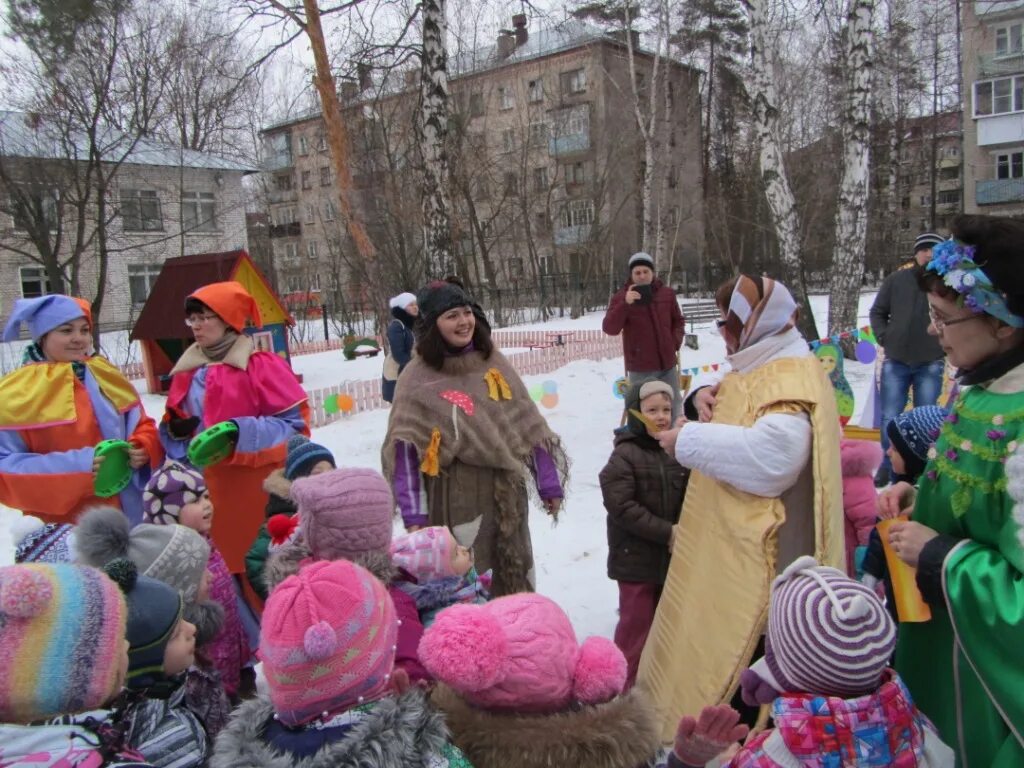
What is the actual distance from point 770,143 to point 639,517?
9.42 meters

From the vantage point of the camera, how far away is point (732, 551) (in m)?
2.50

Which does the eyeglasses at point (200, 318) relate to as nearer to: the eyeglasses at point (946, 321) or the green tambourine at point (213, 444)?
the green tambourine at point (213, 444)

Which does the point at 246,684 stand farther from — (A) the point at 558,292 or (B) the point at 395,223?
(A) the point at 558,292

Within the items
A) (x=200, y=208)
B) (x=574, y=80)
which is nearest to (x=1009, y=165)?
(x=574, y=80)

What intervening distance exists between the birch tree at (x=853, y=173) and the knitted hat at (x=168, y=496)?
10792mm

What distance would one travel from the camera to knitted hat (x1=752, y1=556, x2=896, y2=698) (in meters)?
1.53

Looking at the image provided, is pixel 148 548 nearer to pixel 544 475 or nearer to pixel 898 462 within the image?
pixel 544 475

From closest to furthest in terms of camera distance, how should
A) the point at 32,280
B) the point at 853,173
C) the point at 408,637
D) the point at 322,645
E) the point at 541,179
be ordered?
the point at 322,645
the point at 408,637
the point at 853,173
the point at 32,280
the point at 541,179

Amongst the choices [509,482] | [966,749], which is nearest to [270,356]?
[509,482]

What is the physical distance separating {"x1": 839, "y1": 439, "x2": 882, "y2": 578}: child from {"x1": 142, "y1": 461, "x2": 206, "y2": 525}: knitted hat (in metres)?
2.84

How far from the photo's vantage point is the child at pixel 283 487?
2.96 meters

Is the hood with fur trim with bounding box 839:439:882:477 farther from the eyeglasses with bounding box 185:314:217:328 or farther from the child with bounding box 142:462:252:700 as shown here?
the eyeglasses with bounding box 185:314:217:328

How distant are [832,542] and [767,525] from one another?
0.20m

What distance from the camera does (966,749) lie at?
5.61 feet
